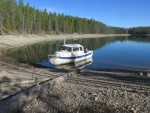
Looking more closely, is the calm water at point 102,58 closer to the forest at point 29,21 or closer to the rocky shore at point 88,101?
the rocky shore at point 88,101

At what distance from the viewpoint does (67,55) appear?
1398 inches

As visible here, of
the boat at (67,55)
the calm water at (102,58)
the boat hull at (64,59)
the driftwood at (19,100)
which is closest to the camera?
the driftwood at (19,100)

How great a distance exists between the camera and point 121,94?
12.1m

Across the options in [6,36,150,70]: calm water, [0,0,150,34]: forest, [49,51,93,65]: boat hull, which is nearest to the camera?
[49,51,93,65]: boat hull

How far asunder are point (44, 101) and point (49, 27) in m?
128

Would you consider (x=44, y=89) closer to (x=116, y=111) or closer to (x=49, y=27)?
(x=116, y=111)

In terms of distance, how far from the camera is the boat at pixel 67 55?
3394cm

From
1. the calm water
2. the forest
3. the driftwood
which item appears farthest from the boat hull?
the forest

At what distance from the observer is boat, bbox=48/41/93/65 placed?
111ft

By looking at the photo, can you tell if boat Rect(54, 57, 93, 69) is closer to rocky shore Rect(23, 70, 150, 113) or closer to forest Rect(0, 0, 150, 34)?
rocky shore Rect(23, 70, 150, 113)

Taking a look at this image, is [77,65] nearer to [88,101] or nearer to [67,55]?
[67,55]

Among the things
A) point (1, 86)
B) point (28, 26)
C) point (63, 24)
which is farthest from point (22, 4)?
point (1, 86)

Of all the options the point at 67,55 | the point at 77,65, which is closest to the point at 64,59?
the point at 67,55

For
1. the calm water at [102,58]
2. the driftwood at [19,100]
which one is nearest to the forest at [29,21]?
the calm water at [102,58]
